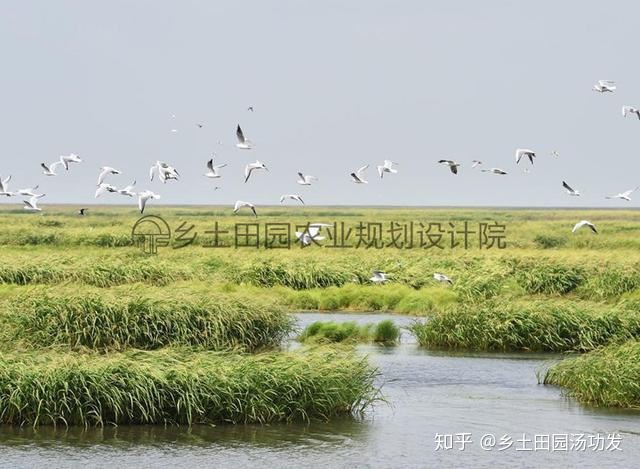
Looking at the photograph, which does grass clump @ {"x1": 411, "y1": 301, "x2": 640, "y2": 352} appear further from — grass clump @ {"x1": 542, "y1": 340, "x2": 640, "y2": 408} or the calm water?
grass clump @ {"x1": 542, "y1": 340, "x2": 640, "y2": 408}

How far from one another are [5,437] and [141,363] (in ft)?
7.65

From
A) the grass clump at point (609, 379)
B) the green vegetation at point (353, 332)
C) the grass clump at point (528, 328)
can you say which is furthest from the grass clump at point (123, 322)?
the grass clump at point (609, 379)

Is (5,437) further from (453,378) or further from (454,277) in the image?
(454,277)

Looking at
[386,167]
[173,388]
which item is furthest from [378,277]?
[173,388]

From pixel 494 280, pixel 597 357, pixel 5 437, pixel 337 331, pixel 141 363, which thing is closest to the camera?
pixel 5 437

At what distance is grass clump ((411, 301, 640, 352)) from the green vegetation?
146 cm

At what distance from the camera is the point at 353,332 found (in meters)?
28.5

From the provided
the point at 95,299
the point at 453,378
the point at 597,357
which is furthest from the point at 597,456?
the point at 95,299

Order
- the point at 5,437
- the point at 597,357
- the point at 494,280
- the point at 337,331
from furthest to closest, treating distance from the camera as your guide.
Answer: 1. the point at 494,280
2. the point at 337,331
3. the point at 597,357
4. the point at 5,437

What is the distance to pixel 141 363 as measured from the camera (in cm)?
1784

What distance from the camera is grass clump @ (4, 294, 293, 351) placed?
899 inches

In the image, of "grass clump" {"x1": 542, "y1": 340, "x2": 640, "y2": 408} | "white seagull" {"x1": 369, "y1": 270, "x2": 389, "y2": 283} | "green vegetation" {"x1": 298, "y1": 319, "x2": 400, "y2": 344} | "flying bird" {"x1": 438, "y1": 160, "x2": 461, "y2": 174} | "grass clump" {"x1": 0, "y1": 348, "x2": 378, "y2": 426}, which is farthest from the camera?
"white seagull" {"x1": 369, "y1": 270, "x2": 389, "y2": 283}

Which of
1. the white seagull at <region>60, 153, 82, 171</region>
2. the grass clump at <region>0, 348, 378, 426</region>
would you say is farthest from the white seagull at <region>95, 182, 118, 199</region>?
the grass clump at <region>0, 348, 378, 426</region>

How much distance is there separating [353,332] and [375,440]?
11.2 meters
